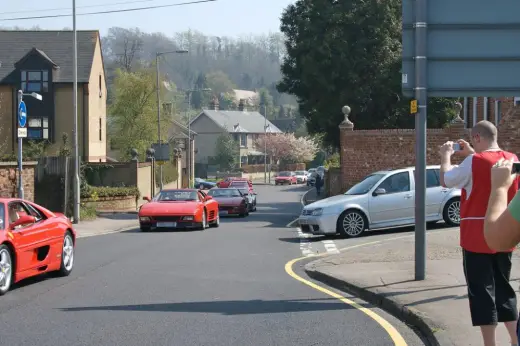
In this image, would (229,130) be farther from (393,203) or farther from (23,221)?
(23,221)

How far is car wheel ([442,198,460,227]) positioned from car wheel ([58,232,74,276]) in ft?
34.0

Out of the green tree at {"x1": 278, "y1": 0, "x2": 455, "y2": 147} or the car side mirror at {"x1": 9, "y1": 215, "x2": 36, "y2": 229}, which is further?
the green tree at {"x1": 278, "y1": 0, "x2": 455, "y2": 147}

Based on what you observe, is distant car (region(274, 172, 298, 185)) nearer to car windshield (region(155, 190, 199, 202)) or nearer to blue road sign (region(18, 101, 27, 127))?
car windshield (region(155, 190, 199, 202))

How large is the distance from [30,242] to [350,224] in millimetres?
9829

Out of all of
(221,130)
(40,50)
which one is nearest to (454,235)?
(40,50)

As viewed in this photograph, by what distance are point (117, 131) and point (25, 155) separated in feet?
61.1

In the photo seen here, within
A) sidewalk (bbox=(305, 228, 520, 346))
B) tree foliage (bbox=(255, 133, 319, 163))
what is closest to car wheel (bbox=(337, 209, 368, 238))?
sidewalk (bbox=(305, 228, 520, 346))

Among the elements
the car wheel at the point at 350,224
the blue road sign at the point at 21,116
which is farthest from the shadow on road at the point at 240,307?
the blue road sign at the point at 21,116

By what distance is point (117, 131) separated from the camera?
62.9m

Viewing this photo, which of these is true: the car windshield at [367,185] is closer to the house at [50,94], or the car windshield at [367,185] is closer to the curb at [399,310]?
the curb at [399,310]

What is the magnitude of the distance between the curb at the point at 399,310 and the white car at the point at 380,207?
6676mm

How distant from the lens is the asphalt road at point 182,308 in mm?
7812

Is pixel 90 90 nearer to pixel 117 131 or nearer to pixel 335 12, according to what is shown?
pixel 117 131

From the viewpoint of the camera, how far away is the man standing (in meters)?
6.52
